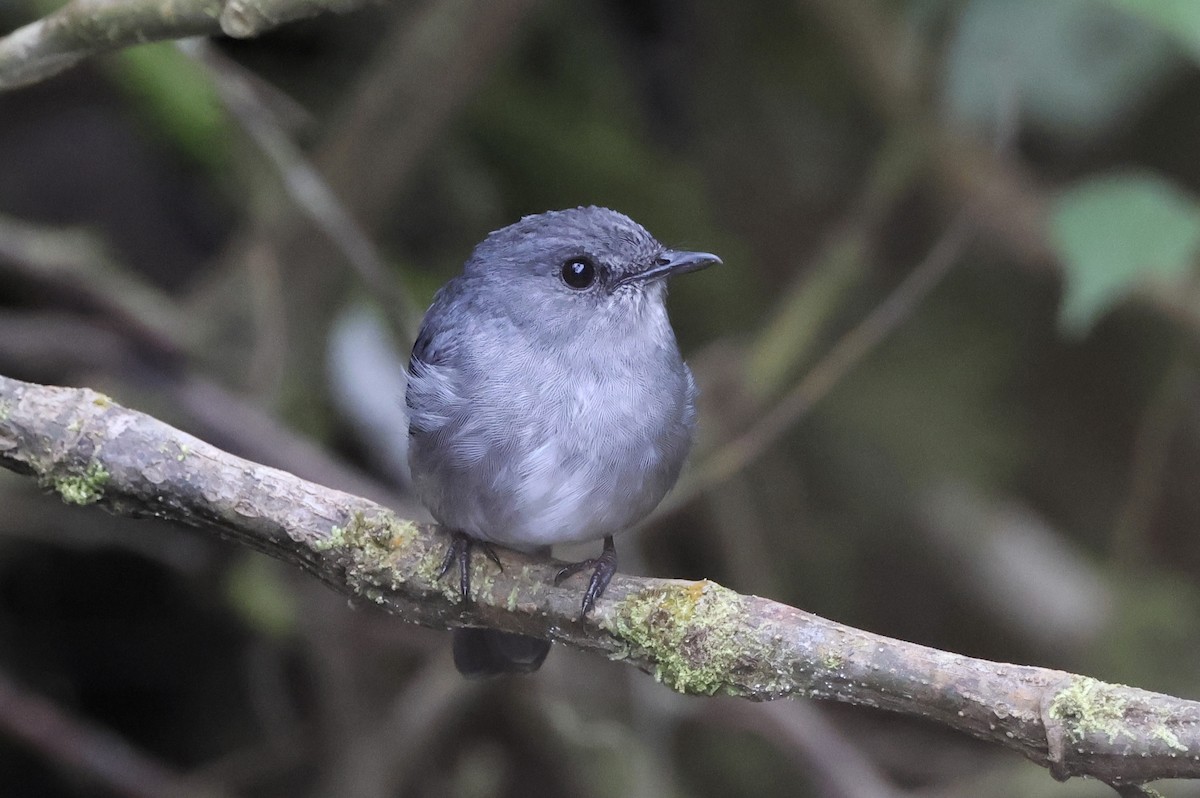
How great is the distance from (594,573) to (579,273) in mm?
793

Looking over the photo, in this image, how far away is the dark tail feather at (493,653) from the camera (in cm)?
251

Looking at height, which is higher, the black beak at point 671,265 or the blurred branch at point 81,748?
the black beak at point 671,265

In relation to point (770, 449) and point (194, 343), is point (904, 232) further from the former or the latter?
point (194, 343)

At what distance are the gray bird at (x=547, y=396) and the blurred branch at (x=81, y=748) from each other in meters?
1.52

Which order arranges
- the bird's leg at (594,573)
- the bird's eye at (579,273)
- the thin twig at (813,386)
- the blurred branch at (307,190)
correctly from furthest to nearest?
the thin twig at (813,386), the blurred branch at (307,190), the bird's eye at (579,273), the bird's leg at (594,573)

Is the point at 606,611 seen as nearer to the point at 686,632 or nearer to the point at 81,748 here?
the point at 686,632

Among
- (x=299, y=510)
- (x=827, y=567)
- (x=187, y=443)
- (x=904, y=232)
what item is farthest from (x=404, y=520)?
(x=904, y=232)

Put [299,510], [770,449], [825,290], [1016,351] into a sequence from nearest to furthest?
[299,510] < [825,290] < [770,449] < [1016,351]

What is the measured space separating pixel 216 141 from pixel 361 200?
52cm

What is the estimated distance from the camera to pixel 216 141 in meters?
3.95

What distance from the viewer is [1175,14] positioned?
2.71m

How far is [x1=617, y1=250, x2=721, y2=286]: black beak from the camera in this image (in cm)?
260

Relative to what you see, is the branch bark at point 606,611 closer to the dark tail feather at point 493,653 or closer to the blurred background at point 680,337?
the dark tail feather at point 493,653

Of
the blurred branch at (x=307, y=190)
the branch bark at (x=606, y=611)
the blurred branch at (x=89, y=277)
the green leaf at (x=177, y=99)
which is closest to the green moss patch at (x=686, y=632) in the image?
the branch bark at (x=606, y=611)
